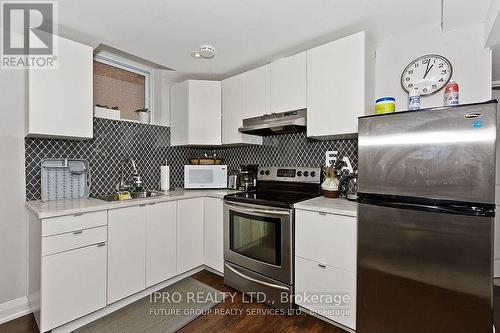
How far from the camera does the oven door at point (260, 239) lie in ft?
6.36

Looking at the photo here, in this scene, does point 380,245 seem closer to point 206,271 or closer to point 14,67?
point 206,271

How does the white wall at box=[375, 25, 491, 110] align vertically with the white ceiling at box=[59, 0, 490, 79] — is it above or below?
below

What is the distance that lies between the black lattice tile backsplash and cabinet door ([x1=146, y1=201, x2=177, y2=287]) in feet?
2.16

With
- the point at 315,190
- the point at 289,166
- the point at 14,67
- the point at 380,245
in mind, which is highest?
the point at 14,67

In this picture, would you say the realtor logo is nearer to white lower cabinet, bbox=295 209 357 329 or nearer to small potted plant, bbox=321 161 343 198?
white lower cabinet, bbox=295 209 357 329

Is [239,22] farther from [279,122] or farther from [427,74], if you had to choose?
[427,74]

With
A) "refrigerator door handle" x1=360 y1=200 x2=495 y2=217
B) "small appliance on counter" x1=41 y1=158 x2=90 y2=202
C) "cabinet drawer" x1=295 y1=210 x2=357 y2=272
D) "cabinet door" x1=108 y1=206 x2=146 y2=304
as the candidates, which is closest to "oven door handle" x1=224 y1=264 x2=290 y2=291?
"cabinet drawer" x1=295 y1=210 x2=357 y2=272

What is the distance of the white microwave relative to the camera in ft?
9.52

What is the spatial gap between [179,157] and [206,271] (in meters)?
1.50

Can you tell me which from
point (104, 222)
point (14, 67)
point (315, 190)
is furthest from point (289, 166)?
point (14, 67)

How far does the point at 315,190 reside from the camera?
2387mm

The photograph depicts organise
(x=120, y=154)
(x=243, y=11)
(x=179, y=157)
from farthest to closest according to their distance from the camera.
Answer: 1. (x=179, y=157)
2. (x=120, y=154)
3. (x=243, y=11)

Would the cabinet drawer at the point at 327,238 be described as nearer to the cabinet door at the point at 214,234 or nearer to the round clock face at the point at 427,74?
the cabinet door at the point at 214,234

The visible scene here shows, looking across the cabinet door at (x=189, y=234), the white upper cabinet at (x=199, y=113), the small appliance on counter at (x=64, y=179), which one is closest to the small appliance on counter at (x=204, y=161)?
the white upper cabinet at (x=199, y=113)
